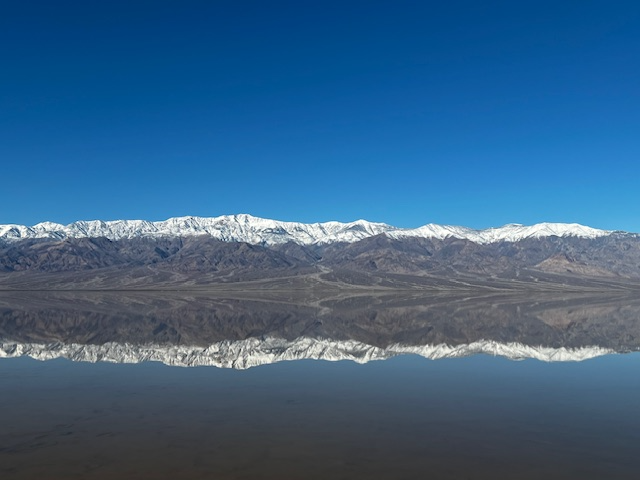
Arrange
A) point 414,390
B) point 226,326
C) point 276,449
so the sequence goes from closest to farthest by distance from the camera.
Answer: point 276,449
point 414,390
point 226,326

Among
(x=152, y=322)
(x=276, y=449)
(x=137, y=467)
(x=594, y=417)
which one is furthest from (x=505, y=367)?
(x=152, y=322)

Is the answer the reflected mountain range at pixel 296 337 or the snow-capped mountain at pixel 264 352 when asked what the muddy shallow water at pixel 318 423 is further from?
the reflected mountain range at pixel 296 337

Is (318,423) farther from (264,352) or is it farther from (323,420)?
(264,352)

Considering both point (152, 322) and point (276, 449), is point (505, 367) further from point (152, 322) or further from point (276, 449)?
point (152, 322)

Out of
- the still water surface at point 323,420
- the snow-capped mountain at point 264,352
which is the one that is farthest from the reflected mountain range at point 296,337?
the still water surface at point 323,420

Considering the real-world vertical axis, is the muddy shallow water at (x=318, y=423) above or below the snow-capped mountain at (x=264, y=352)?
below

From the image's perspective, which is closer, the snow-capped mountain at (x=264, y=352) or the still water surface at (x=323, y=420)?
the still water surface at (x=323, y=420)
